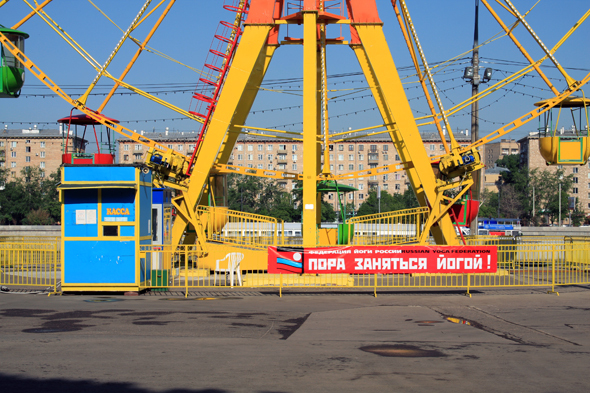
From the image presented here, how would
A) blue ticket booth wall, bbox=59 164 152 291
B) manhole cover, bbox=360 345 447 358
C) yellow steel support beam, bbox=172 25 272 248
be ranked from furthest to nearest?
yellow steel support beam, bbox=172 25 272 248, blue ticket booth wall, bbox=59 164 152 291, manhole cover, bbox=360 345 447 358

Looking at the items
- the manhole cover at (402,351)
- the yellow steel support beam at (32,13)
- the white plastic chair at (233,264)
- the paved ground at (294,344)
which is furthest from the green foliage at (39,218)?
the manhole cover at (402,351)

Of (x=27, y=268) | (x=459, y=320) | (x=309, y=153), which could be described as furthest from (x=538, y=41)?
(x=27, y=268)

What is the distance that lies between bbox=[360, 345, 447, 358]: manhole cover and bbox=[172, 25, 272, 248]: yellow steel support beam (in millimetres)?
A: 11465

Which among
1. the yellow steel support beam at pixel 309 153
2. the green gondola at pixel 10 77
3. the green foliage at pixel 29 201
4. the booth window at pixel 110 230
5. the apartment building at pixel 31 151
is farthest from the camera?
the apartment building at pixel 31 151

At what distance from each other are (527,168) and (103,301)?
108 metres

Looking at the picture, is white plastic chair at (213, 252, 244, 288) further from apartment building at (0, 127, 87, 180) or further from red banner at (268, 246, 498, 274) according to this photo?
apartment building at (0, 127, 87, 180)

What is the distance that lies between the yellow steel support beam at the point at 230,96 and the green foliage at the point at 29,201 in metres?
70.5

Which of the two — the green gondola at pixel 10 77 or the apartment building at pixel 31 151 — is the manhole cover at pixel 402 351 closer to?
the green gondola at pixel 10 77

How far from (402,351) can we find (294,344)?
1.87 metres

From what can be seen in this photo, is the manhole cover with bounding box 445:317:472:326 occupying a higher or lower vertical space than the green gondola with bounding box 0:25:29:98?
lower

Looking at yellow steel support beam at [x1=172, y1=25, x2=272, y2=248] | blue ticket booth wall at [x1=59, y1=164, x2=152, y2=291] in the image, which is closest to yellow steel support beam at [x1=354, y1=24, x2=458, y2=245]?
yellow steel support beam at [x1=172, y1=25, x2=272, y2=248]

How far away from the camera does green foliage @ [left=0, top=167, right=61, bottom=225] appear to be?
8188 centimetres

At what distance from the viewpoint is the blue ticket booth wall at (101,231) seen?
15219 mm

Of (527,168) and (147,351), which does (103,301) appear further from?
(527,168)
